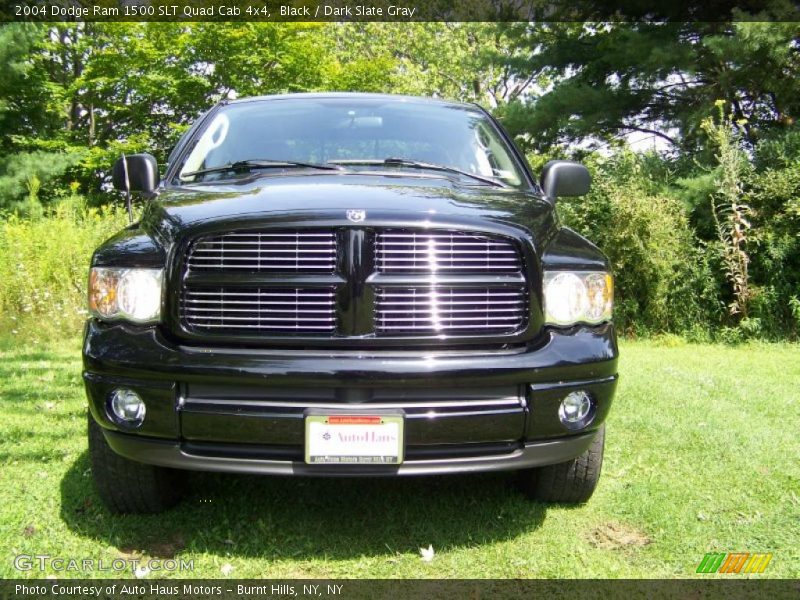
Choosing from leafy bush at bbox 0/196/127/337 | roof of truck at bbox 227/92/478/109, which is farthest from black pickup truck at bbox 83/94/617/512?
leafy bush at bbox 0/196/127/337

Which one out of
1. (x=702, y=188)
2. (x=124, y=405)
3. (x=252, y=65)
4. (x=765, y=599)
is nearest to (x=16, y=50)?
(x=252, y=65)

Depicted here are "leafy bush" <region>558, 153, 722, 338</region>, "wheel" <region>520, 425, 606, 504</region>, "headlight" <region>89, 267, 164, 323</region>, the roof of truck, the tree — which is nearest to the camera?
"headlight" <region>89, 267, 164, 323</region>

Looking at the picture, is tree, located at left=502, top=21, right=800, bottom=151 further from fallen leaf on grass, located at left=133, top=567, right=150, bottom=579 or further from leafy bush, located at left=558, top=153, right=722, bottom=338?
fallen leaf on grass, located at left=133, top=567, right=150, bottom=579

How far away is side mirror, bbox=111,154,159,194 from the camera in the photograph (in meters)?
3.53

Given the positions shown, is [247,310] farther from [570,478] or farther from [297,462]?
[570,478]

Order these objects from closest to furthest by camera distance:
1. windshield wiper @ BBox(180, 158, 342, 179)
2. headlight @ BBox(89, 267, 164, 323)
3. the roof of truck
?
headlight @ BBox(89, 267, 164, 323)
windshield wiper @ BBox(180, 158, 342, 179)
the roof of truck

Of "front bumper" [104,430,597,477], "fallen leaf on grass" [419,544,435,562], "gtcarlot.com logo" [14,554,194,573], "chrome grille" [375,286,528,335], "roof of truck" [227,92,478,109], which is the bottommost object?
"fallen leaf on grass" [419,544,435,562]

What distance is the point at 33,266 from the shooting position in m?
9.16

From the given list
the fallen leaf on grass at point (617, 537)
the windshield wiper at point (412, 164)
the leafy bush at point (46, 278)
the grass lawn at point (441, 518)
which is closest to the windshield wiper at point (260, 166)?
the windshield wiper at point (412, 164)

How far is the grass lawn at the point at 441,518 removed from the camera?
281cm

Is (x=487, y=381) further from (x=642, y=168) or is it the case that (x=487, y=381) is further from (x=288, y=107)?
(x=642, y=168)

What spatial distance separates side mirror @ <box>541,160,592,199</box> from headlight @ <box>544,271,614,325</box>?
103 centimetres

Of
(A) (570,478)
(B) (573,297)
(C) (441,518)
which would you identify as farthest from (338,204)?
(A) (570,478)

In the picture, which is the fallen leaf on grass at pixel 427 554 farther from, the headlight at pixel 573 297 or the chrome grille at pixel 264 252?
the chrome grille at pixel 264 252
